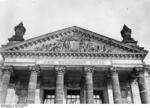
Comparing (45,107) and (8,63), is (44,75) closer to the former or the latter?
(8,63)

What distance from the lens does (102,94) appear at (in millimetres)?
24641

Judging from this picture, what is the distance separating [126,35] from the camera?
996 inches

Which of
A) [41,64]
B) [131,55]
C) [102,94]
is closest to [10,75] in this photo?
[41,64]

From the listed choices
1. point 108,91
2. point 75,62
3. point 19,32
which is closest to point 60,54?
point 75,62

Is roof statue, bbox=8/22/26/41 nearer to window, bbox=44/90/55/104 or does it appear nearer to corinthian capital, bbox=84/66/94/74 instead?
window, bbox=44/90/55/104

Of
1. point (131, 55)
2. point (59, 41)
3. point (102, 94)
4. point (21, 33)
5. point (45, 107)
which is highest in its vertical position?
point (21, 33)

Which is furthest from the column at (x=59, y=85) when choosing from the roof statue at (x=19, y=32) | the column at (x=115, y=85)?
the roof statue at (x=19, y=32)

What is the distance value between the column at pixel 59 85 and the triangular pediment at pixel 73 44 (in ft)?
6.83

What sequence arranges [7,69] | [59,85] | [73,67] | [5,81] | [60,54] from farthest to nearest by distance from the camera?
[60,54] → [73,67] → [7,69] → [5,81] → [59,85]

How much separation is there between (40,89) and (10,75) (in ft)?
12.3

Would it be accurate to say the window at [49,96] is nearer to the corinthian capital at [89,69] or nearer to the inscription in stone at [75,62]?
the inscription in stone at [75,62]

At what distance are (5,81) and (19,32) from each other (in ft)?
22.4

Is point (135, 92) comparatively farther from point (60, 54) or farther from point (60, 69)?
point (60, 54)

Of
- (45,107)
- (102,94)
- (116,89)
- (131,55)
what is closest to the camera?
(45,107)
